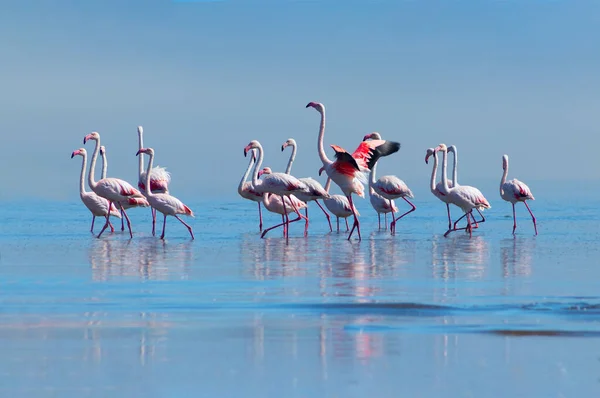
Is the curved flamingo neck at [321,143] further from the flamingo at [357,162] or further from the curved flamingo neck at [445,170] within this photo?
the curved flamingo neck at [445,170]

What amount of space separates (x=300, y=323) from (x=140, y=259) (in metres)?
5.59

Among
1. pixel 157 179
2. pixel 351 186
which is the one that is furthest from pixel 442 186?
pixel 157 179

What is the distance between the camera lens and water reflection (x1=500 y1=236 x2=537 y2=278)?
35.2 ft

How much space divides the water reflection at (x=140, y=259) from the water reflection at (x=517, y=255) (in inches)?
142

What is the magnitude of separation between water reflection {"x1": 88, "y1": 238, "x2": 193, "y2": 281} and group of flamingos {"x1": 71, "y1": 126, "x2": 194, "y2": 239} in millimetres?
824

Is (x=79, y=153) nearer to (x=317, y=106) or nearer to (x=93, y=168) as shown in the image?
(x=93, y=168)

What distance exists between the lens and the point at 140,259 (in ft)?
40.3

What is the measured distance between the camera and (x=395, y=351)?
598cm

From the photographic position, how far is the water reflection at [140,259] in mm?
10433

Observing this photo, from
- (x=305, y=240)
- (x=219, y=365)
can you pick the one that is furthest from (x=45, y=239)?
(x=219, y=365)

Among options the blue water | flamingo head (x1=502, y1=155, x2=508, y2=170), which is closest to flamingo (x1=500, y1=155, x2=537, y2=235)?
flamingo head (x1=502, y1=155, x2=508, y2=170)

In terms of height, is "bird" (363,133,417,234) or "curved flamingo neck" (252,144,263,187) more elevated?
"curved flamingo neck" (252,144,263,187)

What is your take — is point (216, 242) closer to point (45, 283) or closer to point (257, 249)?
point (257, 249)

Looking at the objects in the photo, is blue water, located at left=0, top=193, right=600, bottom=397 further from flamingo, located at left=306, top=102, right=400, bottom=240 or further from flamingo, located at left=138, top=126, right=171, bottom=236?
flamingo, located at left=138, top=126, right=171, bottom=236
